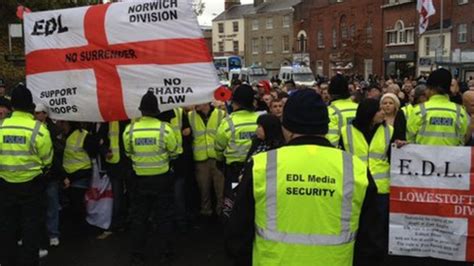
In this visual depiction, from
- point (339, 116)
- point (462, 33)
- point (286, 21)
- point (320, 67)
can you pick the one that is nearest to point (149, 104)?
point (339, 116)

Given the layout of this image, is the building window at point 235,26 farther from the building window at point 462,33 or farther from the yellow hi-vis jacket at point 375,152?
the yellow hi-vis jacket at point 375,152

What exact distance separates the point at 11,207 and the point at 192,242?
2.39 m

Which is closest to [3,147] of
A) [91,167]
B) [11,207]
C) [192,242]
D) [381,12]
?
[11,207]

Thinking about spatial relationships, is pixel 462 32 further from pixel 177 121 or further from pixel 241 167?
pixel 241 167

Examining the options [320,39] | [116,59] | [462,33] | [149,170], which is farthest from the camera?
[320,39]

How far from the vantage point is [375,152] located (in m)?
5.64

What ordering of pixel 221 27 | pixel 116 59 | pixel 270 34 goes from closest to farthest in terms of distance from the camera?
1. pixel 116 59
2. pixel 270 34
3. pixel 221 27

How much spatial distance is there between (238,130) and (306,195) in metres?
3.85

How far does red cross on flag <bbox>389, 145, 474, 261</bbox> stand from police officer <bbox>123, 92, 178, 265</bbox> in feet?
8.11

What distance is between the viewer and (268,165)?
9.29 feet

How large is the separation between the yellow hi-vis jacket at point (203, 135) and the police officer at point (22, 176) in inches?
93.5

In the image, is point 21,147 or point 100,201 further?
point 100,201

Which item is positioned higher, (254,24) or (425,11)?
(254,24)

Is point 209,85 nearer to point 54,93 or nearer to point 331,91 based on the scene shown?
point 331,91
